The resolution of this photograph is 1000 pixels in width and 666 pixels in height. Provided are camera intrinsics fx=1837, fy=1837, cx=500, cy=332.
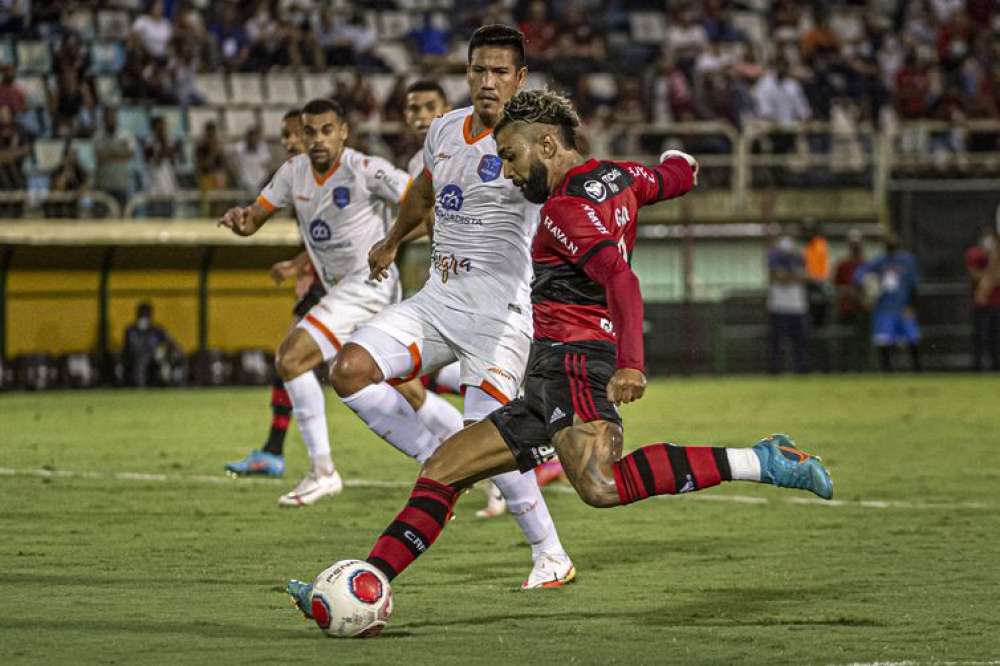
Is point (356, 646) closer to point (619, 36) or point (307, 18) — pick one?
point (307, 18)

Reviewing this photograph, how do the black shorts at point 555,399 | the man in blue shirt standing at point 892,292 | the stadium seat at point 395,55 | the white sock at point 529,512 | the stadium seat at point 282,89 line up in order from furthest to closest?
1. the stadium seat at point 395,55
2. the stadium seat at point 282,89
3. the man in blue shirt standing at point 892,292
4. the white sock at point 529,512
5. the black shorts at point 555,399

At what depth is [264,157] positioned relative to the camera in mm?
24156

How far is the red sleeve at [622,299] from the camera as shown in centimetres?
645

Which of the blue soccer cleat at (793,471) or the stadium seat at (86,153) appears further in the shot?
the stadium seat at (86,153)

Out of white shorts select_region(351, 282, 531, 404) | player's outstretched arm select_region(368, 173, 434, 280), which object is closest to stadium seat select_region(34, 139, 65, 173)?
player's outstretched arm select_region(368, 173, 434, 280)

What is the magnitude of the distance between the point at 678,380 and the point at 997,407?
19.0ft

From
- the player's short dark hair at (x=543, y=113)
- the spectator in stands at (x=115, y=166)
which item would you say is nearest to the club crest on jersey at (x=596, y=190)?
the player's short dark hair at (x=543, y=113)

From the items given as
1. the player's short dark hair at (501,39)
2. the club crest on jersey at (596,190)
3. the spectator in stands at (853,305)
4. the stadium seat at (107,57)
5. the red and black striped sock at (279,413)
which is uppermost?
the stadium seat at (107,57)

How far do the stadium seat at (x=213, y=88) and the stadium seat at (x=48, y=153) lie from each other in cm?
280

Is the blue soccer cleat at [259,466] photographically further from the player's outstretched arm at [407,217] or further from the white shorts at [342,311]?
the player's outstretched arm at [407,217]

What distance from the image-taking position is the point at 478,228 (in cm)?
858

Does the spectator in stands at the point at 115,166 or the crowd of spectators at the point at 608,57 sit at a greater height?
the crowd of spectators at the point at 608,57

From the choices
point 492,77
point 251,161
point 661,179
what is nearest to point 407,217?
point 492,77

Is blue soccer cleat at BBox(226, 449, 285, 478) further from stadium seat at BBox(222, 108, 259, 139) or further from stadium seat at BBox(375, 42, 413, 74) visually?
stadium seat at BBox(375, 42, 413, 74)
